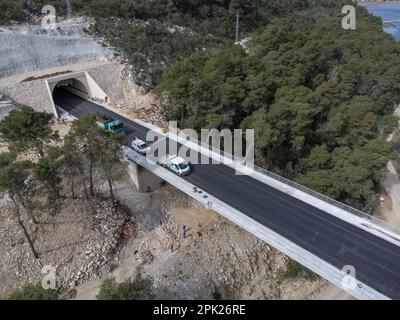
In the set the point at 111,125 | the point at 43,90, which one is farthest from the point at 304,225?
the point at 43,90

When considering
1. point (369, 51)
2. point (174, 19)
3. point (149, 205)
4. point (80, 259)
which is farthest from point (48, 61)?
point (369, 51)

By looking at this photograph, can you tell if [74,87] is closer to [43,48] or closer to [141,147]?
[43,48]

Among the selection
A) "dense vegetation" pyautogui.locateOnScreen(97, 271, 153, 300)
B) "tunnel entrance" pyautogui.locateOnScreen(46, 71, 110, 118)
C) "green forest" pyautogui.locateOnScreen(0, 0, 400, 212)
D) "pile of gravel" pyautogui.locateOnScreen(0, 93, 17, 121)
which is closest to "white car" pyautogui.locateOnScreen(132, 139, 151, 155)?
"green forest" pyautogui.locateOnScreen(0, 0, 400, 212)

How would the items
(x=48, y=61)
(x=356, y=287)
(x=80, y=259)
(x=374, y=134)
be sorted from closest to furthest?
(x=356, y=287) → (x=80, y=259) → (x=374, y=134) → (x=48, y=61)

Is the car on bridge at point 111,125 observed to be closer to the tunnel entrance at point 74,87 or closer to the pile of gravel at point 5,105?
the pile of gravel at point 5,105

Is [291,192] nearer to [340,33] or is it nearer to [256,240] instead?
[256,240]
